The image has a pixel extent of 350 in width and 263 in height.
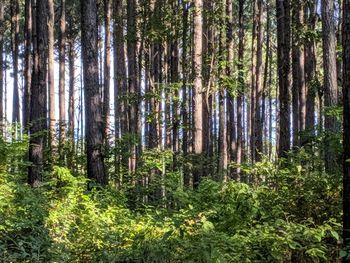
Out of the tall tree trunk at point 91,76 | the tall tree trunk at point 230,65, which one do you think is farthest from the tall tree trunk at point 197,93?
the tall tree trunk at point 91,76

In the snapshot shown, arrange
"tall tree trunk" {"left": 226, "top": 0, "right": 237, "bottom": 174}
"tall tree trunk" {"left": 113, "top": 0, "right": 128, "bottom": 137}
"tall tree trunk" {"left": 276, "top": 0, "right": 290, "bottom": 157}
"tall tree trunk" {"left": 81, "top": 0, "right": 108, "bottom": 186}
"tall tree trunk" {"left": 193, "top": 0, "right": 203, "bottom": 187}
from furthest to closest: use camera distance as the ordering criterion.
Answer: "tall tree trunk" {"left": 113, "top": 0, "right": 128, "bottom": 137}
"tall tree trunk" {"left": 226, "top": 0, "right": 237, "bottom": 174}
"tall tree trunk" {"left": 193, "top": 0, "right": 203, "bottom": 187}
"tall tree trunk" {"left": 276, "top": 0, "right": 290, "bottom": 157}
"tall tree trunk" {"left": 81, "top": 0, "right": 108, "bottom": 186}

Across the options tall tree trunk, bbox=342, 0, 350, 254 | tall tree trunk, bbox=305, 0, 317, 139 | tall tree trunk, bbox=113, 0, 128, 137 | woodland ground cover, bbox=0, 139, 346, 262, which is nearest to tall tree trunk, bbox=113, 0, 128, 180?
tall tree trunk, bbox=113, 0, 128, 137

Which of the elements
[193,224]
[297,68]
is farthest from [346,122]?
[297,68]

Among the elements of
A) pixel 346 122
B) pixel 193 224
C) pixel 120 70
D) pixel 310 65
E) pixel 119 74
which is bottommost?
pixel 193 224

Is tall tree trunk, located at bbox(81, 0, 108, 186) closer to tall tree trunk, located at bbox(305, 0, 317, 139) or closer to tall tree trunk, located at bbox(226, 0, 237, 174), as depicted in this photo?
tall tree trunk, located at bbox(226, 0, 237, 174)

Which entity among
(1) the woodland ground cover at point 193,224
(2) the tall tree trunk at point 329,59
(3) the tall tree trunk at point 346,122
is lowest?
(1) the woodland ground cover at point 193,224

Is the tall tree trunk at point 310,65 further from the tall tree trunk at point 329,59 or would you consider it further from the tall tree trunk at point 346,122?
the tall tree trunk at point 346,122

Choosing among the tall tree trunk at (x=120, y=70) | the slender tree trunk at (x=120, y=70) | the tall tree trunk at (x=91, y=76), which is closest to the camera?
the tall tree trunk at (x=91, y=76)

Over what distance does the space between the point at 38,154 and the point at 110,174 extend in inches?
77.1

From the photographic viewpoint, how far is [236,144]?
67.4ft

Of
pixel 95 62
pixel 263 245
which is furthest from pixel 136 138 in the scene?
pixel 263 245

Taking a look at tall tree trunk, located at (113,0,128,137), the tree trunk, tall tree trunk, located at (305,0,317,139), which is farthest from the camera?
tall tree trunk, located at (305,0,317,139)

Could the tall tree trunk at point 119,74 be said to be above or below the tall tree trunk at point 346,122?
above

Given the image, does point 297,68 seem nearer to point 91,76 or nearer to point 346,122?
point 91,76
